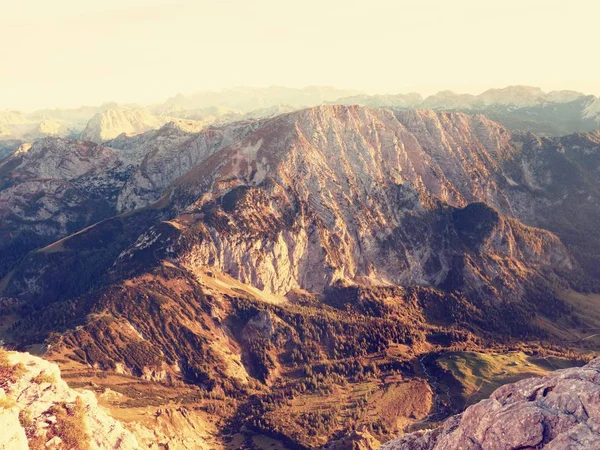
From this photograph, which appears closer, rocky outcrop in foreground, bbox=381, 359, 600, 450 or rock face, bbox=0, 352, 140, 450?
rocky outcrop in foreground, bbox=381, 359, 600, 450

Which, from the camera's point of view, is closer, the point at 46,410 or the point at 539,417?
the point at 539,417

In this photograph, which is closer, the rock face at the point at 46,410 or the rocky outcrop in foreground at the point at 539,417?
the rocky outcrop in foreground at the point at 539,417

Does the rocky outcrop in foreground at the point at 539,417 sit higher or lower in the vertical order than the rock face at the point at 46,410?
higher

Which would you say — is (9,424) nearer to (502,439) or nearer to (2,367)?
(2,367)

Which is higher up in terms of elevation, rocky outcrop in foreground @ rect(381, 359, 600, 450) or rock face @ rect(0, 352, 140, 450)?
rocky outcrop in foreground @ rect(381, 359, 600, 450)

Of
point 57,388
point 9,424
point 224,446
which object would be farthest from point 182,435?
point 9,424
